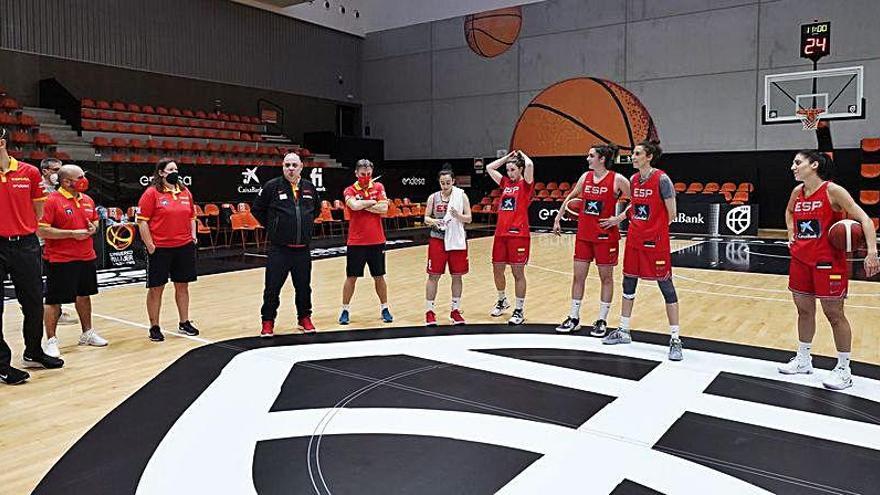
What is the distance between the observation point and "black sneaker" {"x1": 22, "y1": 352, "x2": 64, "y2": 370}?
5.18 m

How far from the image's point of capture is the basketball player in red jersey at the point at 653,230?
5.34 metres

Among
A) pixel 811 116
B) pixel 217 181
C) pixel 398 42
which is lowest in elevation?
pixel 217 181

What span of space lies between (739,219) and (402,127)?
1209cm

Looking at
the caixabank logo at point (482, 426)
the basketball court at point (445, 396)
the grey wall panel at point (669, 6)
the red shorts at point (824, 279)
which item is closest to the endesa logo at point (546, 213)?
the grey wall panel at point (669, 6)

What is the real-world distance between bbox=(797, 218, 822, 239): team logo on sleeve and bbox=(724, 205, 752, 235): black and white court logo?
1236 centimetres

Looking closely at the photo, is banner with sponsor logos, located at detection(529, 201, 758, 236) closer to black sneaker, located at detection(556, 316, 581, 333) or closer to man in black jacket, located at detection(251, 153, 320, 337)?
black sneaker, located at detection(556, 316, 581, 333)

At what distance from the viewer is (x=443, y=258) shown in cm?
655

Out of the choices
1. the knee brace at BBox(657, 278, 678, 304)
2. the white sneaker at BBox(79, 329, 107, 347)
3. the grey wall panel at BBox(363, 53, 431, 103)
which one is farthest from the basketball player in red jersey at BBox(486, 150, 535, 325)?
the grey wall panel at BBox(363, 53, 431, 103)

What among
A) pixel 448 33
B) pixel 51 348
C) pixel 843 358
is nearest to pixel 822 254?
pixel 843 358

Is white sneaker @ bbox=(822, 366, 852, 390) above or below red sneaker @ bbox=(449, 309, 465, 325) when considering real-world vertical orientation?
below

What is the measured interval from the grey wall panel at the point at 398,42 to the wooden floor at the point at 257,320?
44.8 ft

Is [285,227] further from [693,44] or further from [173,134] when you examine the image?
[693,44]

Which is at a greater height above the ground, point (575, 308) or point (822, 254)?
point (822, 254)

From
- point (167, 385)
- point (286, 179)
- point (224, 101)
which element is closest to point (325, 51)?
point (224, 101)
